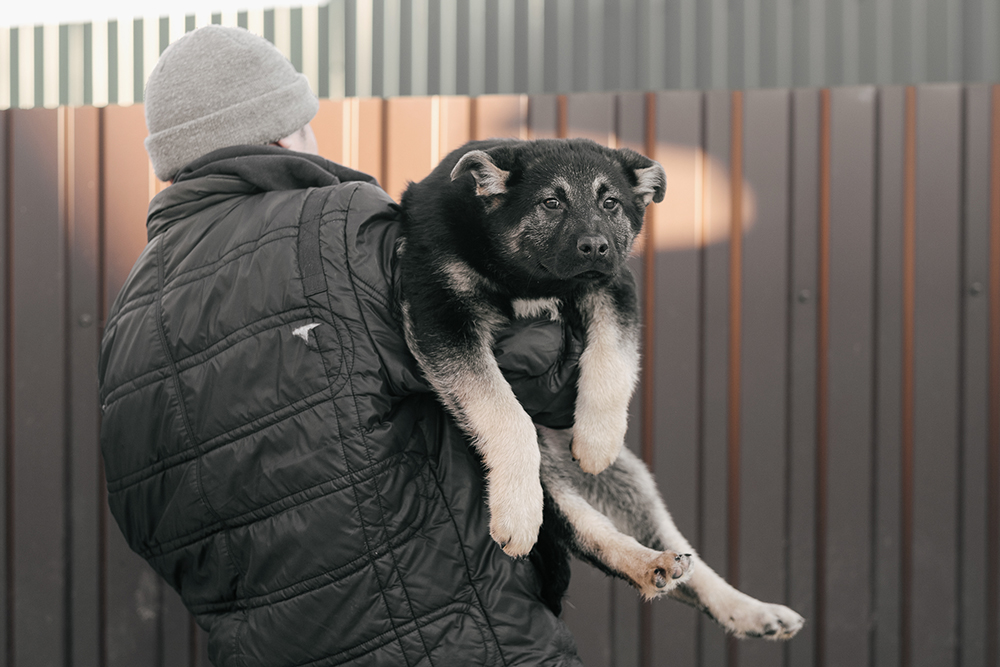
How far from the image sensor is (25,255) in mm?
3623

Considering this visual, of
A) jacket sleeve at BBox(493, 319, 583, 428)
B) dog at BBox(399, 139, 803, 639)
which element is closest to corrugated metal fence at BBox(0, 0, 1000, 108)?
dog at BBox(399, 139, 803, 639)

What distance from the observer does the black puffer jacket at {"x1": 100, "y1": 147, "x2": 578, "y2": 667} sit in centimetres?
139

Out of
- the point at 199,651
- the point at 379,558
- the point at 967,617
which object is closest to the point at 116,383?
the point at 379,558

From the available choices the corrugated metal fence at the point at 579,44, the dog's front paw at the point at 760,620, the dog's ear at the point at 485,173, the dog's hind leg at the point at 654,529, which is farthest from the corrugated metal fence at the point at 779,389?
the dog's ear at the point at 485,173

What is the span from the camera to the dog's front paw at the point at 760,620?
6.74ft

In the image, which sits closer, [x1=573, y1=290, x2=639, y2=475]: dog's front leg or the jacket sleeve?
the jacket sleeve

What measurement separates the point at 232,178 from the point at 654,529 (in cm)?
165

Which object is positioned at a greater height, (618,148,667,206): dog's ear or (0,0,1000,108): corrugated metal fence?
(0,0,1000,108): corrugated metal fence

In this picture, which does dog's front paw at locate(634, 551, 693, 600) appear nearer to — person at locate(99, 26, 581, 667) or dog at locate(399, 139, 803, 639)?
dog at locate(399, 139, 803, 639)

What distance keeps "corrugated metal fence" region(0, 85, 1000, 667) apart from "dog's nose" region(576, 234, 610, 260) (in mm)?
1827

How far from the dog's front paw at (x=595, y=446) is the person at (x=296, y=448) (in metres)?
0.35

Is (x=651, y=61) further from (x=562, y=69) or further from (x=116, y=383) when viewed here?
(x=116, y=383)

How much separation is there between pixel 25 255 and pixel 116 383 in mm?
2754

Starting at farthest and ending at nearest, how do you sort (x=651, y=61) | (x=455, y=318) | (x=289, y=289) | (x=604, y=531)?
1. (x=651, y=61)
2. (x=604, y=531)
3. (x=455, y=318)
4. (x=289, y=289)
